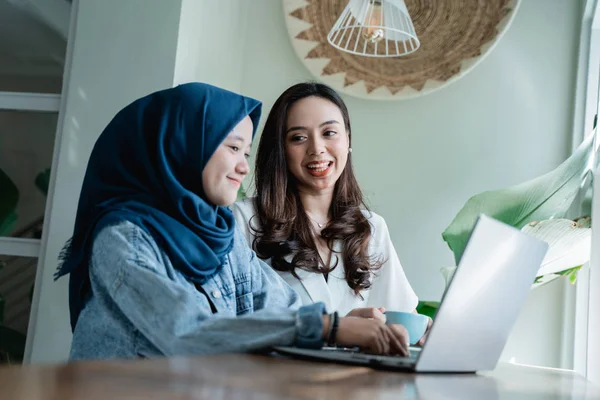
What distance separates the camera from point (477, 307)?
873 millimetres

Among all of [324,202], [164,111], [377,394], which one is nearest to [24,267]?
[324,202]

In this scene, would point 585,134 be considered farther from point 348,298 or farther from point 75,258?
point 75,258

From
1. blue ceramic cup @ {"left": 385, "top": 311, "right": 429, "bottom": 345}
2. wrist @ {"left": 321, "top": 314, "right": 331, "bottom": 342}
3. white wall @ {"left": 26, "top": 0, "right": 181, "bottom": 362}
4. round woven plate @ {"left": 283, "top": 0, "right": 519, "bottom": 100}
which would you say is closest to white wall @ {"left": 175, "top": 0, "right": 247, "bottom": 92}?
white wall @ {"left": 26, "top": 0, "right": 181, "bottom": 362}

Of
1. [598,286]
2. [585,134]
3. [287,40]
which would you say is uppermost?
[287,40]

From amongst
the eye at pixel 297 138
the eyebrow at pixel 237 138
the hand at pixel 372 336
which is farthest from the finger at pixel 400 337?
the eye at pixel 297 138

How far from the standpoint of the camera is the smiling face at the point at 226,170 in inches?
47.9

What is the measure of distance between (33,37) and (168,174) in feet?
5.11

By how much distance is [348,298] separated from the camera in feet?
5.87

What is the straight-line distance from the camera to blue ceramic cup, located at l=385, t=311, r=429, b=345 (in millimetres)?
1129

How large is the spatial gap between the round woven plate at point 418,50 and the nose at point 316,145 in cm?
105

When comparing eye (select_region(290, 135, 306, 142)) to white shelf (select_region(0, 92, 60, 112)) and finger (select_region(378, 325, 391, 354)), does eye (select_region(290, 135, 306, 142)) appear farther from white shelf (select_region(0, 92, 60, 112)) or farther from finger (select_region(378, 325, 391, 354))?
finger (select_region(378, 325, 391, 354))

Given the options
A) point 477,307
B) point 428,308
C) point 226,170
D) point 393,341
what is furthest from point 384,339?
point 428,308

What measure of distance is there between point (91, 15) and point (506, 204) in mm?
1452

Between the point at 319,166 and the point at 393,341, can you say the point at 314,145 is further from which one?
the point at 393,341
